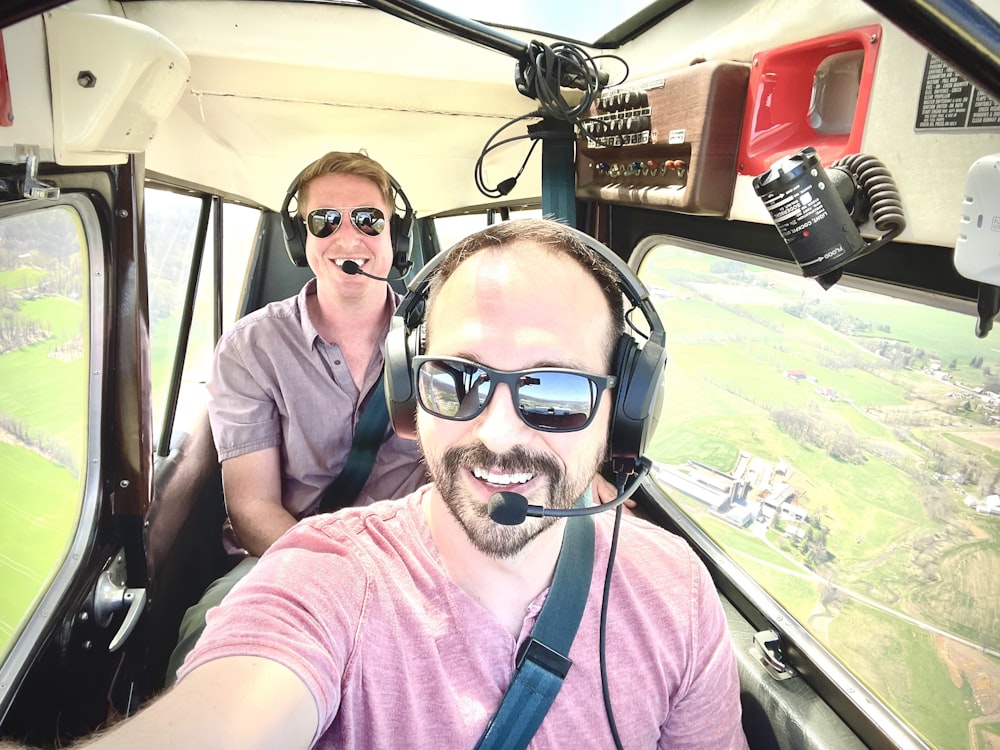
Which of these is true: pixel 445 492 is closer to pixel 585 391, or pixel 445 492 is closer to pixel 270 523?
pixel 585 391

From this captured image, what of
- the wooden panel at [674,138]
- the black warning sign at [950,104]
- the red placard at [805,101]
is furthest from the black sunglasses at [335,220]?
the black warning sign at [950,104]

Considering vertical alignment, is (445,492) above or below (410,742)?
above

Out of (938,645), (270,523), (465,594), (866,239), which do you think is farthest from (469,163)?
(938,645)

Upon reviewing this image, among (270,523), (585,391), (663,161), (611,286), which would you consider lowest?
(270,523)

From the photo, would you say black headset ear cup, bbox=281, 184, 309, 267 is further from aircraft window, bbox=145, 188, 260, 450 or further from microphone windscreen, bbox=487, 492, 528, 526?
microphone windscreen, bbox=487, 492, 528, 526

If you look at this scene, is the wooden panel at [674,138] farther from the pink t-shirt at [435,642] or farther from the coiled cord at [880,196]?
the pink t-shirt at [435,642]
